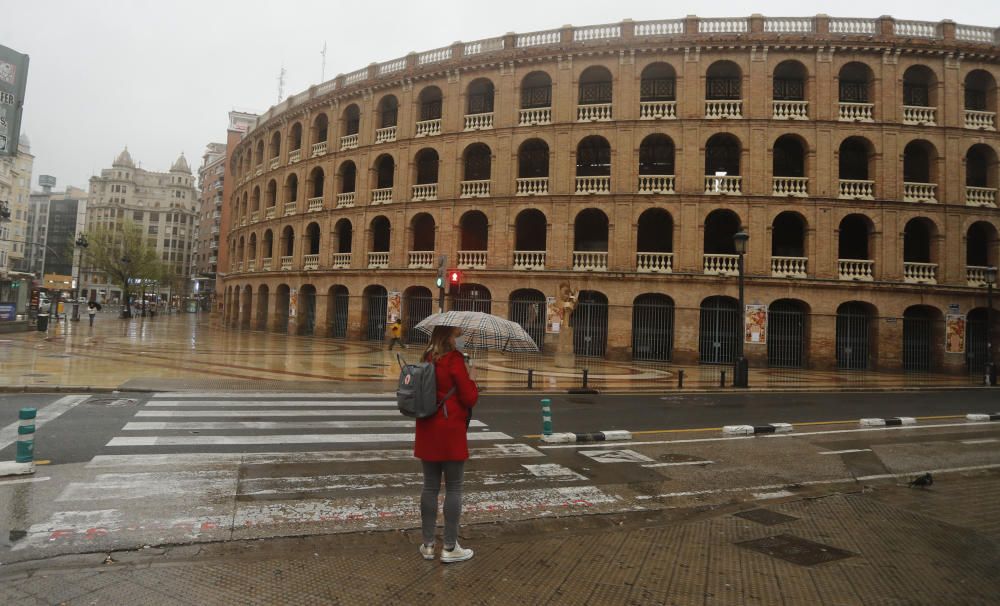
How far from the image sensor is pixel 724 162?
27609mm

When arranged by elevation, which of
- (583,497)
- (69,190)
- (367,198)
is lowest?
(583,497)

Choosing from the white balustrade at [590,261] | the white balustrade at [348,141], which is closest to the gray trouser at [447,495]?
the white balustrade at [590,261]

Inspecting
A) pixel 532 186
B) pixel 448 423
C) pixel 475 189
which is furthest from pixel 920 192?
pixel 448 423

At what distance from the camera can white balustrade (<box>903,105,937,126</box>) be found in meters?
25.7

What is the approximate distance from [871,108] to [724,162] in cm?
689

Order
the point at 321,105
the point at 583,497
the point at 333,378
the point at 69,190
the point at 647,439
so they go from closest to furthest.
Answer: the point at 583,497 → the point at 647,439 → the point at 333,378 → the point at 321,105 → the point at 69,190

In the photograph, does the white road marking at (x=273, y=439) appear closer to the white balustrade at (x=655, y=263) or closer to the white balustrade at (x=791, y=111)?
the white balustrade at (x=655, y=263)

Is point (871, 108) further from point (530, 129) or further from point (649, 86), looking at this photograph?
point (530, 129)

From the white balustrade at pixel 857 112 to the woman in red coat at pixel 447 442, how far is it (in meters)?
28.4

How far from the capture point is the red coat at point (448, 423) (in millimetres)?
4270

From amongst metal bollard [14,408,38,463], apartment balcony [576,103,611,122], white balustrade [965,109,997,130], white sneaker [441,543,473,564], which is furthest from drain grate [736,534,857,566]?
white balustrade [965,109,997,130]

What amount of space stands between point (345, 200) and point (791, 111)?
25.0 m

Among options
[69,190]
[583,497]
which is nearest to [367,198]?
[583,497]

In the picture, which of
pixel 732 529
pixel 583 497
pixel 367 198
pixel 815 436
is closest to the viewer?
pixel 732 529
